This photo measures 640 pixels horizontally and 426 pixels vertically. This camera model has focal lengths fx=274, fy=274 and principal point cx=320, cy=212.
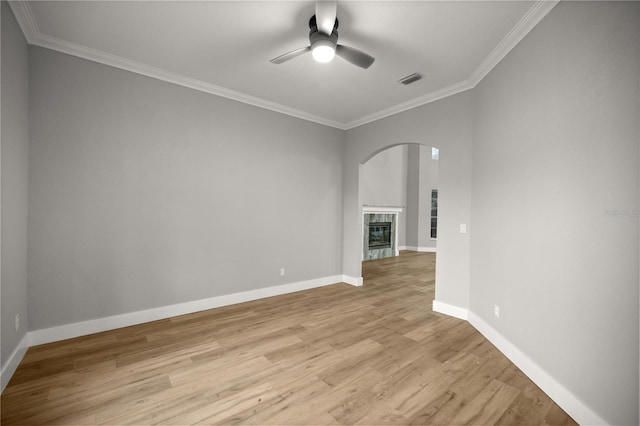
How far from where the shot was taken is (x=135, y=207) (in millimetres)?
3131

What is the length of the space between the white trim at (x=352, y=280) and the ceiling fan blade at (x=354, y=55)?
11.7 feet

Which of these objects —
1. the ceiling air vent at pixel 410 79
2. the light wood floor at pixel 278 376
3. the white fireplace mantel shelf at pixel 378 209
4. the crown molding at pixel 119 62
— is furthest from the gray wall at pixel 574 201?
the white fireplace mantel shelf at pixel 378 209

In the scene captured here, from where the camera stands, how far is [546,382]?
6.65 feet

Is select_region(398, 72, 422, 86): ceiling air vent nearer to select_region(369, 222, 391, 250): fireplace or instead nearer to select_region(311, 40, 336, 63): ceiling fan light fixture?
select_region(311, 40, 336, 63): ceiling fan light fixture

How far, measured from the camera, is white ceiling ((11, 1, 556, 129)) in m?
2.21

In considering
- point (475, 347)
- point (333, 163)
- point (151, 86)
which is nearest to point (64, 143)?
point (151, 86)

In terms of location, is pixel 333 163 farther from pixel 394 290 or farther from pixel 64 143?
pixel 64 143

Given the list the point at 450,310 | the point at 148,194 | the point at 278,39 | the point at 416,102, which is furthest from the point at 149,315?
the point at 416,102

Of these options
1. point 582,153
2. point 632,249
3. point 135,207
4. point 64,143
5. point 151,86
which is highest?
point 151,86

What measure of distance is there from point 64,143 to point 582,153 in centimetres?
438

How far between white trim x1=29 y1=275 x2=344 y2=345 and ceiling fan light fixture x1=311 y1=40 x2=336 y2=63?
10.4 feet

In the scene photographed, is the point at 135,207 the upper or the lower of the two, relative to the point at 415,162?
lower

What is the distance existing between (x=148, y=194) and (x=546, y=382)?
4.14m

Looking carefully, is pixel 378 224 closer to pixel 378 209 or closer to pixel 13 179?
pixel 378 209
